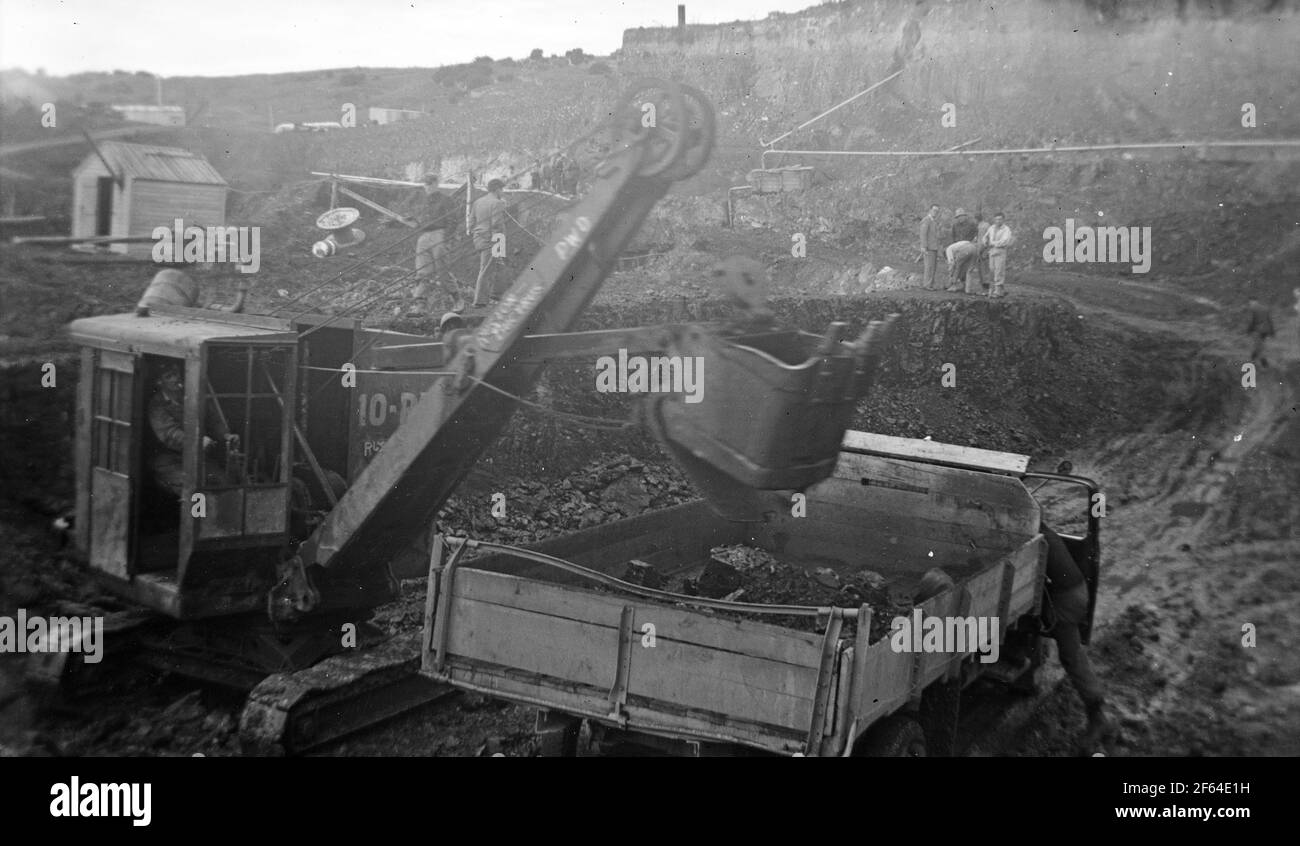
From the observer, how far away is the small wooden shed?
33.7ft

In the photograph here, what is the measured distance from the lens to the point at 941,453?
20.4ft

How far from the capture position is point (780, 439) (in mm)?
3949

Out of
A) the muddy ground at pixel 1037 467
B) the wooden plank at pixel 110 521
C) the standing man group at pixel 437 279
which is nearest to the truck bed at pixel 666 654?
the muddy ground at pixel 1037 467

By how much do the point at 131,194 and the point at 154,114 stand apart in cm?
551

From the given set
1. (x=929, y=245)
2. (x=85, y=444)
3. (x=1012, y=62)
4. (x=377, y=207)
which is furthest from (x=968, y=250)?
(x=85, y=444)

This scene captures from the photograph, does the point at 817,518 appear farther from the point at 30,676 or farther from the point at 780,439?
the point at 30,676

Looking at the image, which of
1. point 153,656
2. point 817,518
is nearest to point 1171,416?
point 817,518

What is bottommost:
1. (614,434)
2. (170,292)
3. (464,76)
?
(614,434)

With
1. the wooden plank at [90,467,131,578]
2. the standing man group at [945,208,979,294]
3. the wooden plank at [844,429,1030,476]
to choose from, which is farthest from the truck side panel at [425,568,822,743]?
the standing man group at [945,208,979,294]

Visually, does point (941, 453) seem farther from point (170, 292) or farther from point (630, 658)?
point (170, 292)

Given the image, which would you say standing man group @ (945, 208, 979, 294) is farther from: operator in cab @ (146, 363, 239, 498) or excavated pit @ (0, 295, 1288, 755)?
operator in cab @ (146, 363, 239, 498)

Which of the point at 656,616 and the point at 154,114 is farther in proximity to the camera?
the point at 154,114

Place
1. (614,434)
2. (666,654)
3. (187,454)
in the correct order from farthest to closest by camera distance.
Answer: (614,434)
(187,454)
(666,654)
